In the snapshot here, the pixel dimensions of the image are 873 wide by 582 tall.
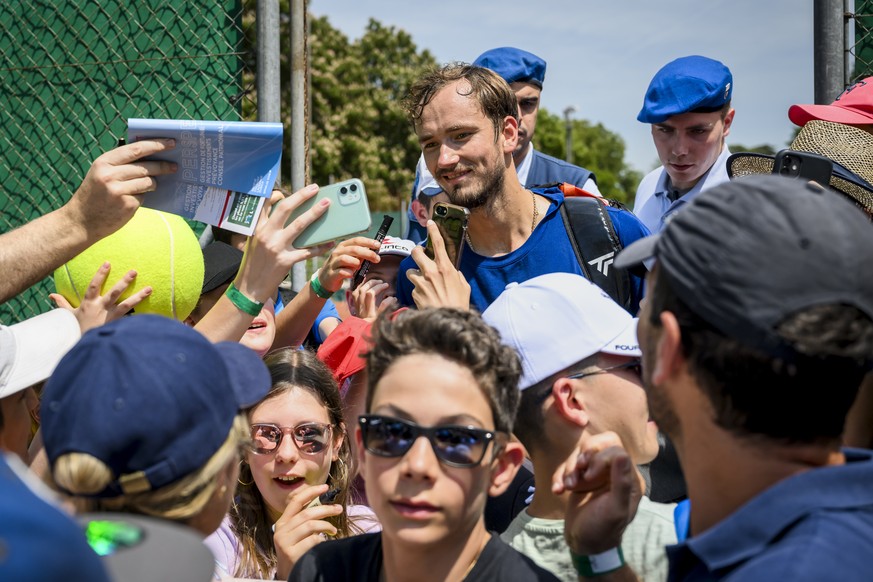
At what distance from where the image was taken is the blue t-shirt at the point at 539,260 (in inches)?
135

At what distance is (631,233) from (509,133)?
0.80 metres

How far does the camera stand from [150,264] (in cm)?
299

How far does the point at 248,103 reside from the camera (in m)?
5.33

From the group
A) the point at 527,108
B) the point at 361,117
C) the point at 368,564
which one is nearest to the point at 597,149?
the point at 361,117

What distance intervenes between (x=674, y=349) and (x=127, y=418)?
98 centimetres

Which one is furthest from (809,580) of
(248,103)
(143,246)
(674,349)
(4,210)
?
(4,210)

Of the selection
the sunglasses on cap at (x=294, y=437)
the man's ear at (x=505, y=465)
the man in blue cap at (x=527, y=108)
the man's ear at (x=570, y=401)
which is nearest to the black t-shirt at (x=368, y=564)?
the man's ear at (x=505, y=465)

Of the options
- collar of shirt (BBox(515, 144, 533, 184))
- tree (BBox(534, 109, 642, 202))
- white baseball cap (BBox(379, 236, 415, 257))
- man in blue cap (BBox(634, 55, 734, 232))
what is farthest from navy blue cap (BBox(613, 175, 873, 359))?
tree (BBox(534, 109, 642, 202))

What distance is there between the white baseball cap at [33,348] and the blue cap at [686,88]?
117 inches

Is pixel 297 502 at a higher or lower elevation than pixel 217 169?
Answer: lower

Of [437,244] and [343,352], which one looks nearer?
[437,244]

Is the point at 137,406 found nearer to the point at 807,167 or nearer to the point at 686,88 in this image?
the point at 807,167

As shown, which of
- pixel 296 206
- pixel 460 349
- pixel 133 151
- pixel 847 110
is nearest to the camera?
pixel 460 349

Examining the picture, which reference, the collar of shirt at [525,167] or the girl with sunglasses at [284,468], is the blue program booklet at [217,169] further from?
the collar of shirt at [525,167]
